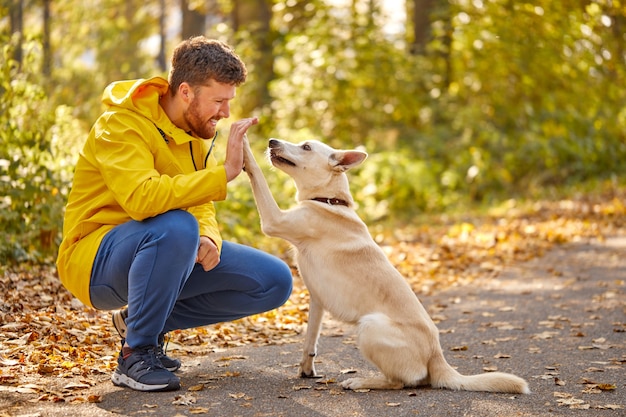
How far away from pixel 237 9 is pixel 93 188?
13178mm

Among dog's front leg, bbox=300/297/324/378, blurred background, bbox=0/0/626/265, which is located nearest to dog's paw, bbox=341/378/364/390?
dog's front leg, bbox=300/297/324/378

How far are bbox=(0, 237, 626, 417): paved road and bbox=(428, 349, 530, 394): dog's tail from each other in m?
0.04

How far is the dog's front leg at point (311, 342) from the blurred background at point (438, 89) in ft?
26.0

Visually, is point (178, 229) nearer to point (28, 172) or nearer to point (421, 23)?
point (28, 172)

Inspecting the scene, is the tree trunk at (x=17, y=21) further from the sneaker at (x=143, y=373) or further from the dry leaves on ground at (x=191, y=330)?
the sneaker at (x=143, y=373)

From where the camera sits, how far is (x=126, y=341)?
379 centimetres

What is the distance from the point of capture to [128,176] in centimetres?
363

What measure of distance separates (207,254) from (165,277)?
0.31 metres

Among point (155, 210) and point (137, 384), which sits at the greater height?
point (155, 210)

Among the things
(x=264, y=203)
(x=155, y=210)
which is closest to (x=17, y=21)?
(x=264, y=203)

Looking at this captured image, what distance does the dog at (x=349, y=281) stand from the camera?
3.89 metres

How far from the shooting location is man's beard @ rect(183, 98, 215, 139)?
3.90 metres

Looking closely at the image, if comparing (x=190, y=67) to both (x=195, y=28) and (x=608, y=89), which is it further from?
(x=195, y=28)

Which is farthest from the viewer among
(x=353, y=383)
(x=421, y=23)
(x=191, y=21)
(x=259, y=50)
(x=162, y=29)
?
(x=162, y=29)
